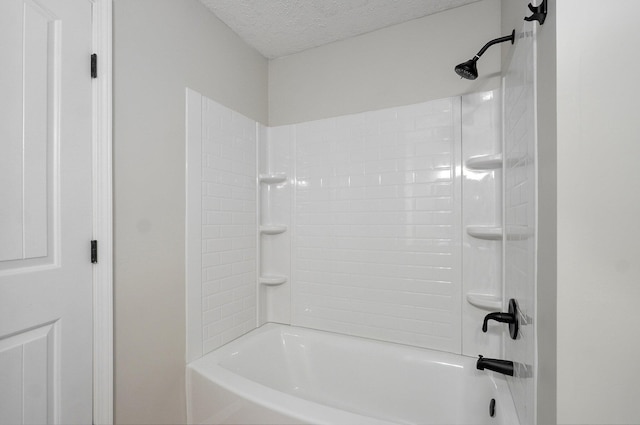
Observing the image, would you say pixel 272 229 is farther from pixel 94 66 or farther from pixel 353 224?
pixel 94 66

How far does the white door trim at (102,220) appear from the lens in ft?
3.95

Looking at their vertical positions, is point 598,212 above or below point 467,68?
below

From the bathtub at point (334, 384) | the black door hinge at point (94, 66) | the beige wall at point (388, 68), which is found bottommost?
the bathtub at point (334, 384)

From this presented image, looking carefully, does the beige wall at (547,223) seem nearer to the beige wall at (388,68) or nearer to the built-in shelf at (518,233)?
the built-in shelf at (518,233)

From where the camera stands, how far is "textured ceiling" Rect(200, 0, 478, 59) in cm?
173

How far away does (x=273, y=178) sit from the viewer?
220 cm

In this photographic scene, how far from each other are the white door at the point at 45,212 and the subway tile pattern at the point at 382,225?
4.24ft

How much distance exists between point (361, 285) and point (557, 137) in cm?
148

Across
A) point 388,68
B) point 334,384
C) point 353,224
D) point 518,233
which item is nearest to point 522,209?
point 518,233

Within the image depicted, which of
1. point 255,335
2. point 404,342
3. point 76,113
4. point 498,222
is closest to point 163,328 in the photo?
point 255,335

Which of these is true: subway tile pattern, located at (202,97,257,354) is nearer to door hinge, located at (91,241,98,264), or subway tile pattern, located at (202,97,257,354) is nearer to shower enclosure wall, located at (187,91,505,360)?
shower enclosure wall, located at (187,91,505,360)

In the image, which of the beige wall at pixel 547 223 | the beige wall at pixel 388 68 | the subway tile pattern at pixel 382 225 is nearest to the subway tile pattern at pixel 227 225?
the subway tile pattern at pixel 382 225

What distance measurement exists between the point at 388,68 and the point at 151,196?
1.60 metres

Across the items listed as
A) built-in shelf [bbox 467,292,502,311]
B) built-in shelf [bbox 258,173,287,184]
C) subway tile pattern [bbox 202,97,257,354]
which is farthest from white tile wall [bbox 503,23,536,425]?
subway tile pattern [bbox 202,97,257,354]
